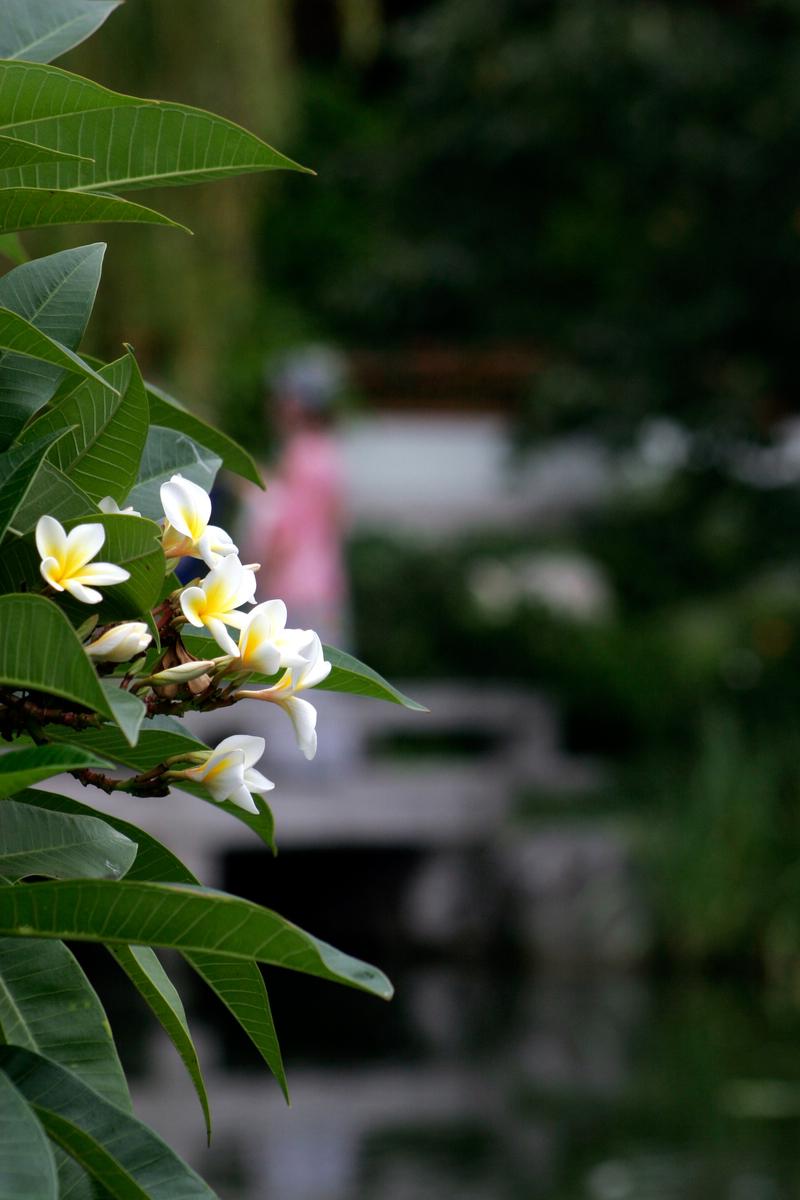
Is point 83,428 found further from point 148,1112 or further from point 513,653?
point 513,653

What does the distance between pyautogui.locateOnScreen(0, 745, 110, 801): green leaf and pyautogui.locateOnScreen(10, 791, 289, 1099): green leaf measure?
6.5 inches

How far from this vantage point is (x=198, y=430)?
4.45 feet

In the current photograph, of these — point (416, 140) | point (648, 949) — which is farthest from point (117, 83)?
→ point (648, 949)

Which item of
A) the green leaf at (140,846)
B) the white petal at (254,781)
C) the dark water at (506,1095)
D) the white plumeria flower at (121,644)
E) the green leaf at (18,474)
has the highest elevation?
the green leaf at (18,474)

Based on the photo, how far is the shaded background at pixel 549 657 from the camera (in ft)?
17.1

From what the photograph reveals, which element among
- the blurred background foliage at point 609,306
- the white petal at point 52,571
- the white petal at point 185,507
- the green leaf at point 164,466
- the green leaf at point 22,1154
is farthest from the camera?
the blurred background foliage at point 609,306

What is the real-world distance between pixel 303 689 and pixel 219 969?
0.17 m

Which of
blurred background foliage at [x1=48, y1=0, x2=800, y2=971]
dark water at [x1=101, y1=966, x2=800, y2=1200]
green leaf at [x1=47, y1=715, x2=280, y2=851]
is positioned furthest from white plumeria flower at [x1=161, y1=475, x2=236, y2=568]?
blurred background foliage at [x1=48, y1=0, x2=800, y2=971]

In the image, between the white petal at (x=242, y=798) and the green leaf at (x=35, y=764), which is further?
the white petal at (x=242, y=798)

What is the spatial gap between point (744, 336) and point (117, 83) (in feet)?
9.38

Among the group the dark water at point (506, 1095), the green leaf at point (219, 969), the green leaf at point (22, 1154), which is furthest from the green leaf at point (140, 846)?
the dark water at point (506, 1095)

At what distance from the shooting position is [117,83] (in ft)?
Result: 20.7

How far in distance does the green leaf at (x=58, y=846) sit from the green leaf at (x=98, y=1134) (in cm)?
10

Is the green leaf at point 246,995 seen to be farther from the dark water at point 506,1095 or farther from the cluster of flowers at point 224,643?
the dark water at point 506,1095
